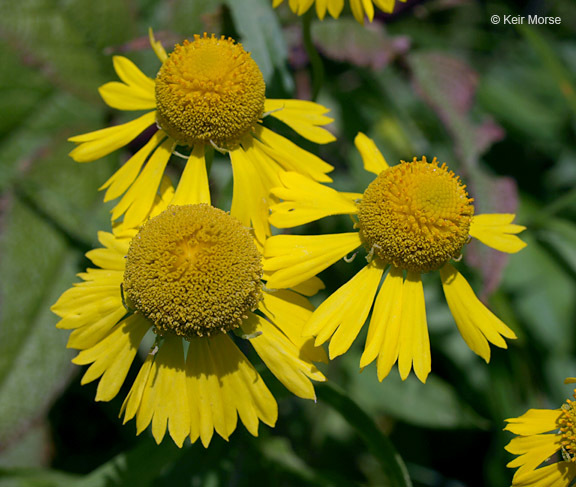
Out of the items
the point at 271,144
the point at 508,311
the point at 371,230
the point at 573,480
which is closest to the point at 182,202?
the point at 271,144

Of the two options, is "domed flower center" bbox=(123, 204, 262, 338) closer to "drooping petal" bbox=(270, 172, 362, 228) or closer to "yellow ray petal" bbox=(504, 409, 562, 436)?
"drooping petal" bbox=(270, 172, 362, 228)

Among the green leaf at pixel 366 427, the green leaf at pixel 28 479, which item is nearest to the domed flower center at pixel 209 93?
the green leaf at pixel 366 427

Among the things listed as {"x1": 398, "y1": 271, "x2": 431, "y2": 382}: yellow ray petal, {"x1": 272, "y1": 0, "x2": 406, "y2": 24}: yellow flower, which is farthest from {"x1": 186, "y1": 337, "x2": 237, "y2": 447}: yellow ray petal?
{"x1": 272, "y1": 0, "x2": 406, "y2": 24}: yellow flower

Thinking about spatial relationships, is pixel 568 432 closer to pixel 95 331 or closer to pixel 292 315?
pixel 292 315

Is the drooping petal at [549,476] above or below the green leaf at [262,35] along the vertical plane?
below

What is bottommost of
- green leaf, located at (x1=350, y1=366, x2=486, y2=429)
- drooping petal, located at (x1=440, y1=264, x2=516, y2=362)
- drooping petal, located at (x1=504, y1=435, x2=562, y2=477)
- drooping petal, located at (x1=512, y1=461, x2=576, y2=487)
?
green leaf, located at (x1=350, y1=366, x2=486, y2=429)

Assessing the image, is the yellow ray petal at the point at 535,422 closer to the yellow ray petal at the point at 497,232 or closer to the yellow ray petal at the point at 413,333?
the yellow ray petal at the point at 413,333

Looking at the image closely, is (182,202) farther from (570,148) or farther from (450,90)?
(570,148)
